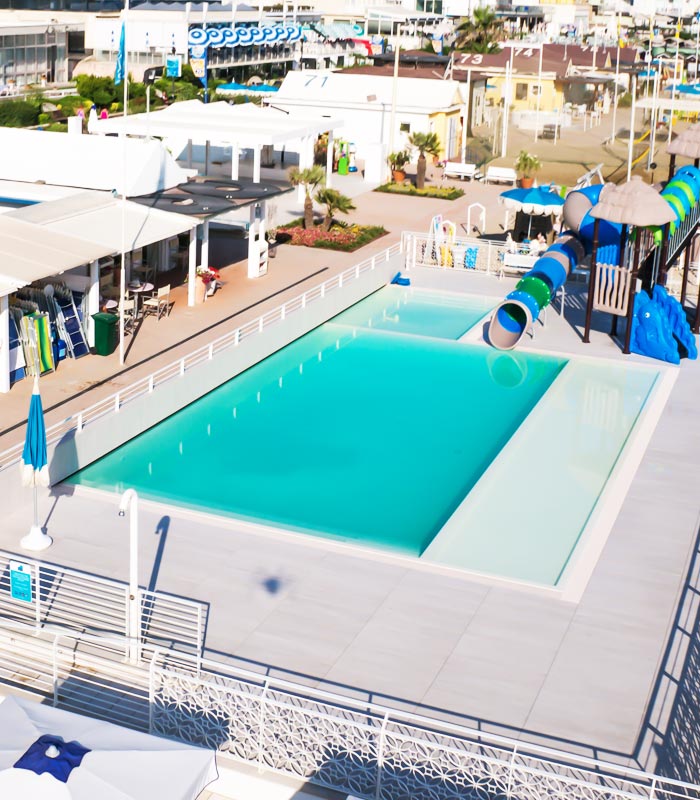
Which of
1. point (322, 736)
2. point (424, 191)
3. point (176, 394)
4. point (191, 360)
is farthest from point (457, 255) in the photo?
point (322, 736)

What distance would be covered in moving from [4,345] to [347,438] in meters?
5.13

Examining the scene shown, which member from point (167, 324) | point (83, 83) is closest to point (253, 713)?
point (167, 324)

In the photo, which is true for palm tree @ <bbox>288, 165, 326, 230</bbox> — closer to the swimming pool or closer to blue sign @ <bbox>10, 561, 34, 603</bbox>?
the swimming pool

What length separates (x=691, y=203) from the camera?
2572cm

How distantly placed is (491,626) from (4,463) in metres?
6.39

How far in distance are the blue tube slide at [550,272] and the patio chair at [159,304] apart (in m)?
5.98

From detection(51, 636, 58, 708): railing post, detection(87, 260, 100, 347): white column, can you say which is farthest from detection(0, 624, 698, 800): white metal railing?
detection(87, 260, 100, 347): white column

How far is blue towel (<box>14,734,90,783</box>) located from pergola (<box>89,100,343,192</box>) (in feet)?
78.0

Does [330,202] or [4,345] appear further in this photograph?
[330,202]

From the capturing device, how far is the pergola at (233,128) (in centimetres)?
3156

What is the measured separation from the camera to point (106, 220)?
21078mm

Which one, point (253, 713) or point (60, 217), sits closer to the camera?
point (253, 713)

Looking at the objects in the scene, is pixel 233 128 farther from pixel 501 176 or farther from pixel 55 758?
pixel 55 758

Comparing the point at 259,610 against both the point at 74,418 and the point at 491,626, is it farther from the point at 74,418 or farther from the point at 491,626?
the point at 74,418
